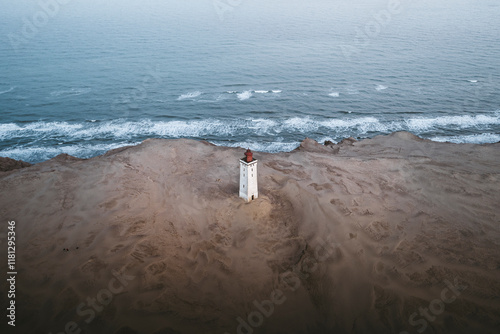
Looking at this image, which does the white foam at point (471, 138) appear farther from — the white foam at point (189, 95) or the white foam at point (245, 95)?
the white foam at point (189, 95)

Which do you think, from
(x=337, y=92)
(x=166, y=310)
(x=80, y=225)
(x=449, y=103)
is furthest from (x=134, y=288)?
(x=449, y=103)

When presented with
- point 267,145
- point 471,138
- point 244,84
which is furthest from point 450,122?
point 244,84

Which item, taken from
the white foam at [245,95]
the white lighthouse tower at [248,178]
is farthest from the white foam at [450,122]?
the white lighthouse tower at [248,178]

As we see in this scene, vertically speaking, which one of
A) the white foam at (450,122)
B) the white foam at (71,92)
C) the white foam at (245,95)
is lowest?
the white foam at (450,122)

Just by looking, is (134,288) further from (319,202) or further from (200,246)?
(319,202)

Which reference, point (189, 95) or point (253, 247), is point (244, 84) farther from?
→ point (253, 247)

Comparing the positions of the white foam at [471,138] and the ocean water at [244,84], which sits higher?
the ocean water at [244,84]

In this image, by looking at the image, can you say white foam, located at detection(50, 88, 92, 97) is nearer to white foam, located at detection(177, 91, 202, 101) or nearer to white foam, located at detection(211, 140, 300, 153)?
white foam, located at detection(177, 91, 202, 101)

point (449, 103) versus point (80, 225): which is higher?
point (80, 225)
